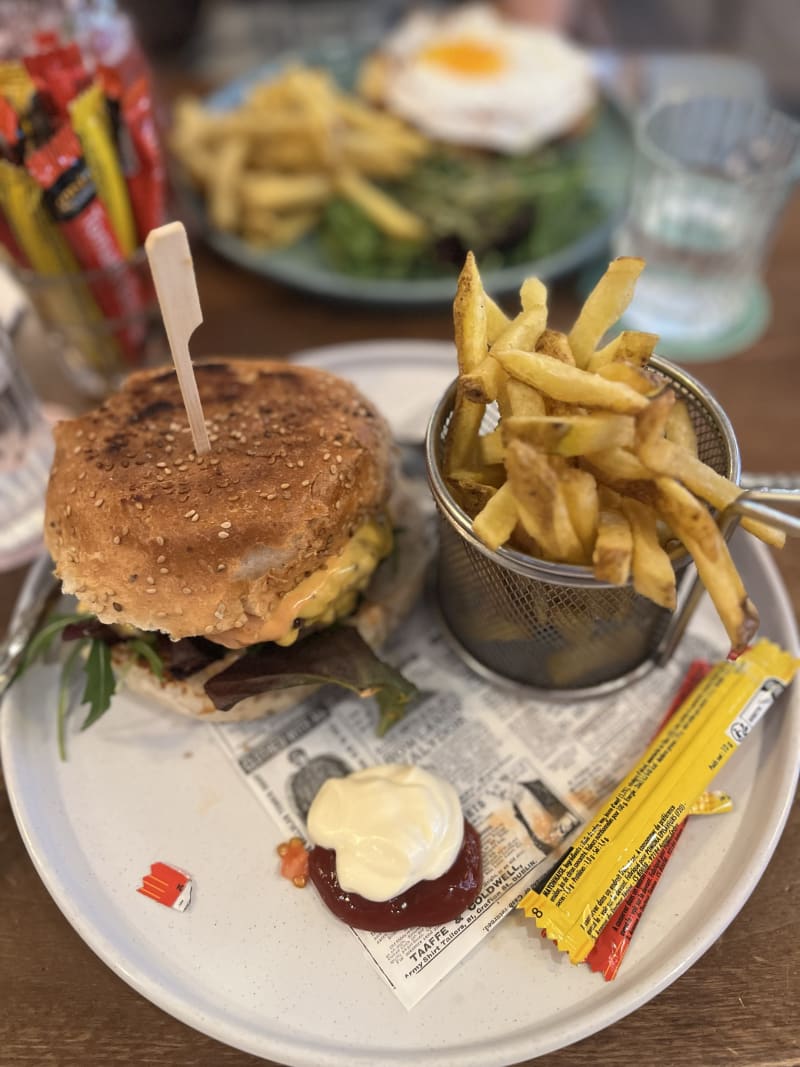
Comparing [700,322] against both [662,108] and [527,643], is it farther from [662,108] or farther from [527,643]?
[527,643]

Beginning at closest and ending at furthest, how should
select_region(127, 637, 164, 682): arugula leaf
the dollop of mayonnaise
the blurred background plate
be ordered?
the dollop of mayonnaise, select_region(127, 637, 164, 682): arugula leaf, the blurred background plate

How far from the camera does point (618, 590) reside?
1478 mm

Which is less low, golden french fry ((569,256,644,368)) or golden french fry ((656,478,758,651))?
golden french fry ((569,256,644,368))

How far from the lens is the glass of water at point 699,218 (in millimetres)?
2500

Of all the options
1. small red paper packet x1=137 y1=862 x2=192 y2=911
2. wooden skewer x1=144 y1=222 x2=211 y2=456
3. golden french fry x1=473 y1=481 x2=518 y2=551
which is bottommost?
small red paper packet x1=137 y1=862 x2=192 y2=911

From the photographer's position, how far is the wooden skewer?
1238mm

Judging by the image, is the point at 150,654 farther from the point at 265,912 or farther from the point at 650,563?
the point at 650,563

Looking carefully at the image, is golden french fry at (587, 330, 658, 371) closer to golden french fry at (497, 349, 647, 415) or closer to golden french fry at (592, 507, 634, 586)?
golden french fry at (497, 349, 647, 415)

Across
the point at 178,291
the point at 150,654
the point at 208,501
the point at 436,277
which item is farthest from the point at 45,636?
the point at 436,277

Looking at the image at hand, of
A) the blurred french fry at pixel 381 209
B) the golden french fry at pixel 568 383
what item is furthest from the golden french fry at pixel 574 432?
the blurred french fry at pixel 381 209

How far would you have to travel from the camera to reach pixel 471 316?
1386 mm

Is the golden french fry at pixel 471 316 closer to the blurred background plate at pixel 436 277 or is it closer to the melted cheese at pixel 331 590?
the melted cheese at pixel 331 590

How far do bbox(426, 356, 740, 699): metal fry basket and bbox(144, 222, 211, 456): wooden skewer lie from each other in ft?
1.55

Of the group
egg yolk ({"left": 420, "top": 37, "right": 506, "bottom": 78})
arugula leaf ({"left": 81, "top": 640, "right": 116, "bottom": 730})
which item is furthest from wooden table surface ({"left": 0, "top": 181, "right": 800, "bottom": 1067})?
egg yolk ({"left": 420, "top": 37, "right": 506, "bottom": 78})
